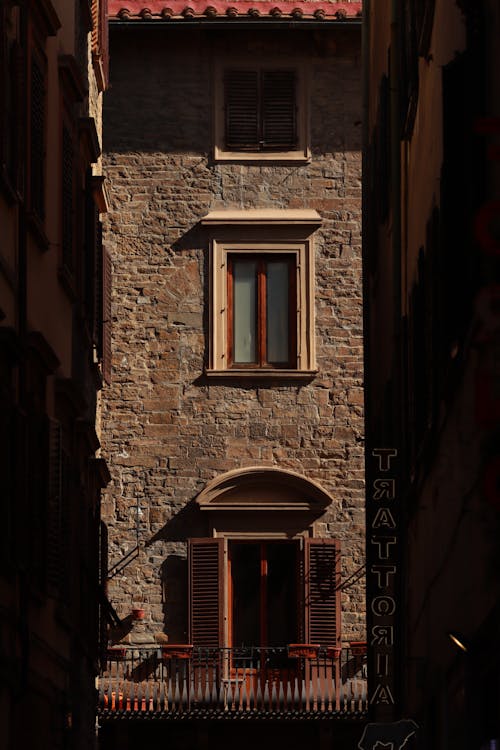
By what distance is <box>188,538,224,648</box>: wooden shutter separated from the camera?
1237 inches

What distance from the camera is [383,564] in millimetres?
19047

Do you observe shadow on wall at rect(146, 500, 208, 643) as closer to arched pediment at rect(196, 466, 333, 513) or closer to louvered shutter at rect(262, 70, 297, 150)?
arched pediment at rect(196, 466, 333, 513)

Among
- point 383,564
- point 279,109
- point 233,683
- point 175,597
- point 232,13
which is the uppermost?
point 232,13

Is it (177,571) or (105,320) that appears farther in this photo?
(177,571)

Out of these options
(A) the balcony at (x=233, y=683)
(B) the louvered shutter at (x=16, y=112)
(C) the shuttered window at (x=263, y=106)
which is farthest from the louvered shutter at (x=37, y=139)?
(C) the shuttered window at (x=263, y=106)

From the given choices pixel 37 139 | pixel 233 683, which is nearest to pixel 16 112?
pixel 37 139

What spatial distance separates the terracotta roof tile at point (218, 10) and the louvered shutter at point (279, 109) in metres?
1.05

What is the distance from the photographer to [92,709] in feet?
74.1

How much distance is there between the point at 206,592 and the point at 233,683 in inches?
57.8

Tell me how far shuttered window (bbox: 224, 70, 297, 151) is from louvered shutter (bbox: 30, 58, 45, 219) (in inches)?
616

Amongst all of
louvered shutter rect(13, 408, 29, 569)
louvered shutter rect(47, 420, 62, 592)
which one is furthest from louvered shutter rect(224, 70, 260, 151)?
louvered shutter rect(13, 408, 29, 569)

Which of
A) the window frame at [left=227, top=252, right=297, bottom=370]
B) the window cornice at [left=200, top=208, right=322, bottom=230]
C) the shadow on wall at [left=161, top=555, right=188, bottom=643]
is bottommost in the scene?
the shadow on wall at [left=161, top=555, right=188, bottom=643]

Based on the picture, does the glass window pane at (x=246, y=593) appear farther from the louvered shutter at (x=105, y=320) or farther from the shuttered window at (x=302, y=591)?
the louvered shutter at (x=105, y=320)

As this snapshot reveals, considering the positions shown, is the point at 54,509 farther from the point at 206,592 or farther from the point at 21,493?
the point at 206,592
